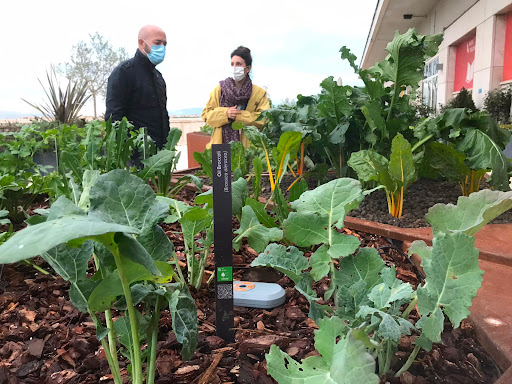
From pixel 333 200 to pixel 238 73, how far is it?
253 cm

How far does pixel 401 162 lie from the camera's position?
6.50 ft

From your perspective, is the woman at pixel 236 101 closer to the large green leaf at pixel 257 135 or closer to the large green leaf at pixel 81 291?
the large green leaf at pixel 257 135

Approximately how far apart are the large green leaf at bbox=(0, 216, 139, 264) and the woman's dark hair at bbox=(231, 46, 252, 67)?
3.09m

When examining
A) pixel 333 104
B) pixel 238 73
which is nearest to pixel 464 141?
pixel 333 104

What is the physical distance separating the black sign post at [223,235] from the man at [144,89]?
2.20 m

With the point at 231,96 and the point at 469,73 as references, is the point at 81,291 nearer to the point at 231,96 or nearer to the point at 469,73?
the point at 231,96

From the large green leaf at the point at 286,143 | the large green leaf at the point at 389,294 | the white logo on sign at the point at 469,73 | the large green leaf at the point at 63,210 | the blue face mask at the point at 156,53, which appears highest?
the white logo on sign at the point at 469,73

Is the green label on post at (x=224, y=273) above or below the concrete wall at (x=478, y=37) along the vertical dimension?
below

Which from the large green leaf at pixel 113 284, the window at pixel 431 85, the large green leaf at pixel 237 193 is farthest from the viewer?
the window at pixel 431 85

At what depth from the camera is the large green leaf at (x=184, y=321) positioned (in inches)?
31.0

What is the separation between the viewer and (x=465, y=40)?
34.2 ft

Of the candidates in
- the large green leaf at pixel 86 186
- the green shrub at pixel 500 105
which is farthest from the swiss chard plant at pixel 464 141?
the green shrub at pixel 500 105

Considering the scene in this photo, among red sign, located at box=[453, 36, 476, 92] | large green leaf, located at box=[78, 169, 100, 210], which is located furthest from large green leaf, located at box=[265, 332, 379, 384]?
red sign, located at box=[453, 36, 476, 92]

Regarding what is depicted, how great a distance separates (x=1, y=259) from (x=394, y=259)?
4.73ft
